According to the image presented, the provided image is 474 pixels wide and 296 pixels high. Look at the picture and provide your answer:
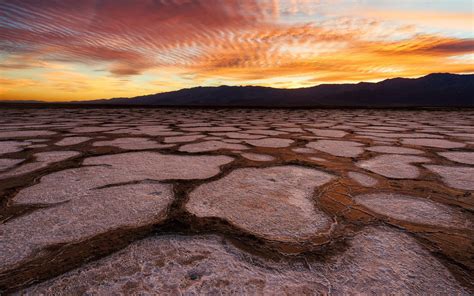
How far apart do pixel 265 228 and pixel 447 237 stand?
0.38 meters

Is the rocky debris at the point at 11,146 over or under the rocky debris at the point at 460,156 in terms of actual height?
over

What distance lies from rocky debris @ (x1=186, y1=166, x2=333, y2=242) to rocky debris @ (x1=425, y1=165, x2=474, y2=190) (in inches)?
15.7

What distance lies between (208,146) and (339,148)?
0.76 metres

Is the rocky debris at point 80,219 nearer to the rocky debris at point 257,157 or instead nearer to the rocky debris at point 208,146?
the rocky debris at point 257,157

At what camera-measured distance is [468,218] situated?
0.63 m

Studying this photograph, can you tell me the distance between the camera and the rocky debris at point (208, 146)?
145 centimetres

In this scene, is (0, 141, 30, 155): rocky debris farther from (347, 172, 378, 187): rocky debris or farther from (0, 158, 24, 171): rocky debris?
(347, 172, 378, 187): rocky debris

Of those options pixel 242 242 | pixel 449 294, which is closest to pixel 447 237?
pixel 449 294

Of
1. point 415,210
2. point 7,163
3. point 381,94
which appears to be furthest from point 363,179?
point 381,94

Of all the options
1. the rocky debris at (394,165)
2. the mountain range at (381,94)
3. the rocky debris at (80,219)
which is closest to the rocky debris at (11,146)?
the rocky debris at (80,219)

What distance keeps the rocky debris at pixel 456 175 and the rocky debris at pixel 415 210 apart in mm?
235

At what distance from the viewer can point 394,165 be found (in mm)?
1113

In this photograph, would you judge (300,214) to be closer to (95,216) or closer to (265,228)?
(265,228)

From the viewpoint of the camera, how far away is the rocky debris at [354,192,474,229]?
2.00ft
